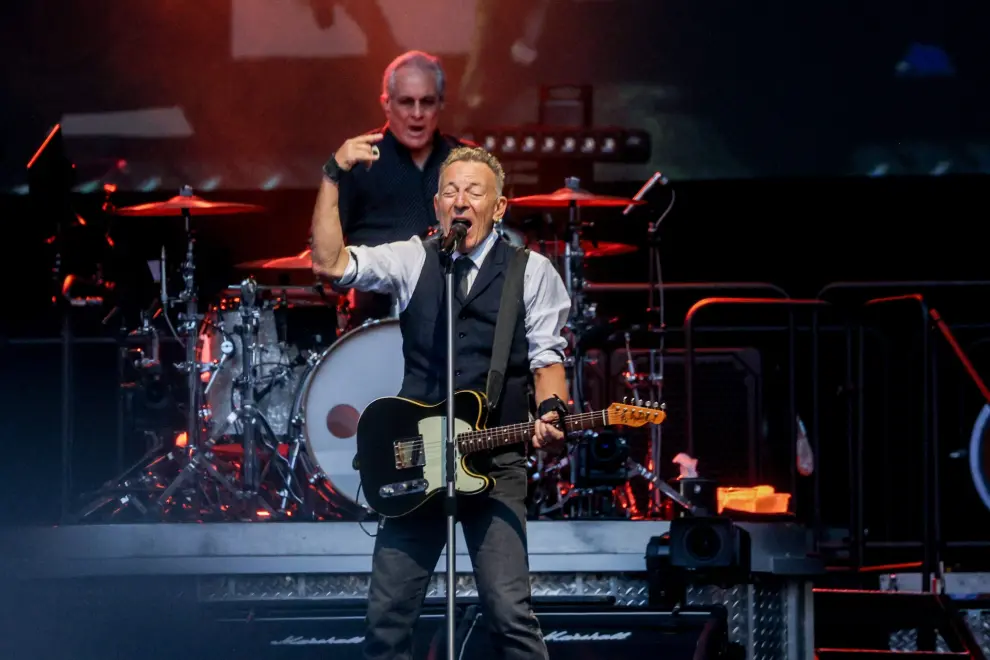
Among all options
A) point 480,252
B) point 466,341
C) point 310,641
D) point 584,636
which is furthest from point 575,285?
Answer: point 466,341

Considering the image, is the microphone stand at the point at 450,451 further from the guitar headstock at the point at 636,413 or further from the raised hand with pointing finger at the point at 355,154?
the guitar headstock at the point at 636,413

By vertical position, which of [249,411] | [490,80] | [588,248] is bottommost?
[249,411]

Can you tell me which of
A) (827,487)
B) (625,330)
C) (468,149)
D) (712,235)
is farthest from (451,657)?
(712,235)

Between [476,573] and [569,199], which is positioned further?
[569,199]

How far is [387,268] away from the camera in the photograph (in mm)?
4930

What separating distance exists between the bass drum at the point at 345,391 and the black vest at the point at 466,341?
1.82 m

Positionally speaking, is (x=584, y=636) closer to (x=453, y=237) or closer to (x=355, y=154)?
(x=453, y=237)

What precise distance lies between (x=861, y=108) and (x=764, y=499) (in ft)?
11.7

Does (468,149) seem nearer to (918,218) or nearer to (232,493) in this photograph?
(232,493)

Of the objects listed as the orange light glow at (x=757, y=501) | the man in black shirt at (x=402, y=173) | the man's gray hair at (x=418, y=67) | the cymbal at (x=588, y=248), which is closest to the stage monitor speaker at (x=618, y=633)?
the orange light glow at (x=757, y=501)

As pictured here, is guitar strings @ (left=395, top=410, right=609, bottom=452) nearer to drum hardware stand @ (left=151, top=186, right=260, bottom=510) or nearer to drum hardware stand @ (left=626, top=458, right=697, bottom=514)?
drum hardware stand @ (left=626, top=458, right=697, bottom=514)

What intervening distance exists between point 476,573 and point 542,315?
0.92 metres

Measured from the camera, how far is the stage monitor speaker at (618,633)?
587 cm

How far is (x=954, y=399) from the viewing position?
881 cm
